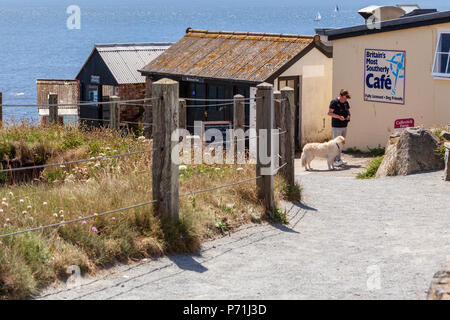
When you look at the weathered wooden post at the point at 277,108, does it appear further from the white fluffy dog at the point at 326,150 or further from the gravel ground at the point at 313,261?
the white fluffy dog at the point at 326,150

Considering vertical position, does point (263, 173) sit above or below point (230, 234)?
above

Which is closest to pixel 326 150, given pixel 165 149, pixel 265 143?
pixel 265 143

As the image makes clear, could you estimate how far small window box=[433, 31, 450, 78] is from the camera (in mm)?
18250

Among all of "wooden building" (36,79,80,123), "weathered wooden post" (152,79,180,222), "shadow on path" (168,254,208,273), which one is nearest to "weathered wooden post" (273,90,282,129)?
"weathered wooden post" (152,79,180,222)

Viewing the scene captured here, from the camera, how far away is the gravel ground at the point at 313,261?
6.71 m

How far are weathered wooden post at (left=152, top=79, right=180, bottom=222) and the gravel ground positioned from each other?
61 cm

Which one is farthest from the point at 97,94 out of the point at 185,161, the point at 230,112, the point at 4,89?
the point at 4,89

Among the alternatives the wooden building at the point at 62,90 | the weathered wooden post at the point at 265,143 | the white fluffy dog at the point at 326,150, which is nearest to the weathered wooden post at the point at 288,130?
the weathered wooden post at the point at 265,143

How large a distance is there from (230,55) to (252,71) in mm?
1797

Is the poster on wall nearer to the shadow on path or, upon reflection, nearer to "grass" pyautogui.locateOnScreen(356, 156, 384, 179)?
"grass" pyautogui.locateOnScreen(356, 156, 384, 179)

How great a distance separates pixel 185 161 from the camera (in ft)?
38.1
